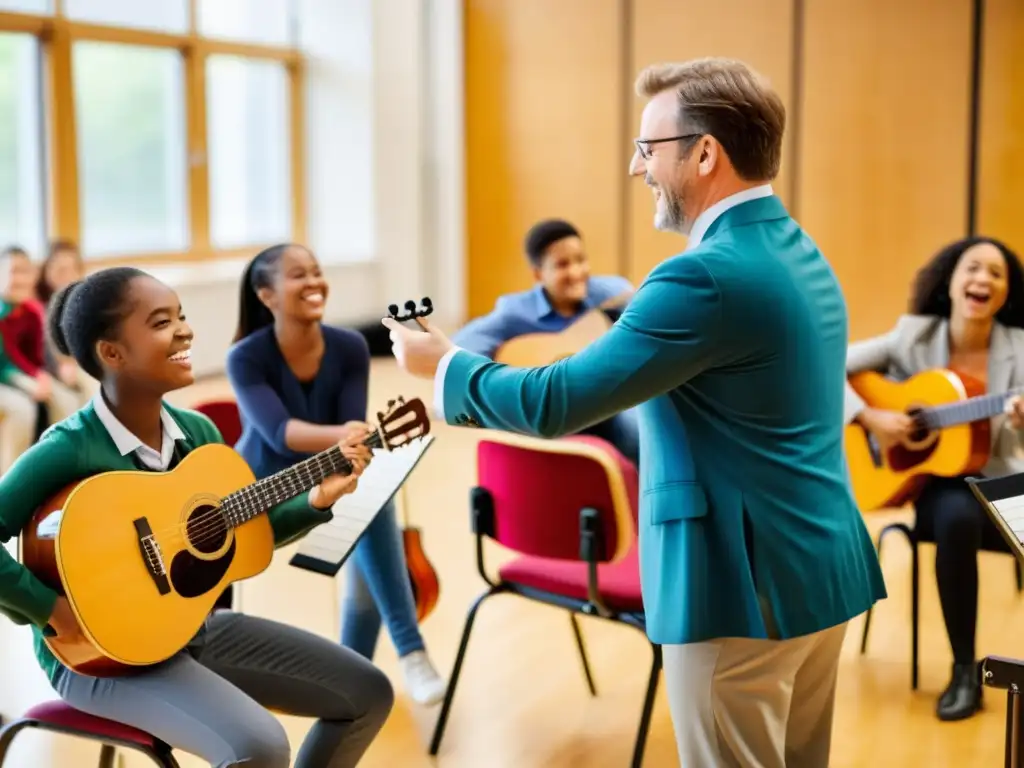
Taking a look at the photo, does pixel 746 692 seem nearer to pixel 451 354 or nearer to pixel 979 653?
pixel 451 354

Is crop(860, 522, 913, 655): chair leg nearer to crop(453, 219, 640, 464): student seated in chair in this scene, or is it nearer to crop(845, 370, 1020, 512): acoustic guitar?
crop(845, 370, 1020, 512): acoustic guitar

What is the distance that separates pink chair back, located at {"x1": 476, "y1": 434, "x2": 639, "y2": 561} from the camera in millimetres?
2795

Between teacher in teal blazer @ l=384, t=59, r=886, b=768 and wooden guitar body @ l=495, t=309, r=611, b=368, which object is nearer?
teacher in teal blazer @ l=384, t=59, r=886, b=768

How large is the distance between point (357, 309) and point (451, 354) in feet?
24.3

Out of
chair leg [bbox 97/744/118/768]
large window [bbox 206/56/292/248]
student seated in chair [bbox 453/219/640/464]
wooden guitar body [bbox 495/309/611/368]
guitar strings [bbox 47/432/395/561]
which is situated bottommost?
chair leg [bbox 97/744/118/768]

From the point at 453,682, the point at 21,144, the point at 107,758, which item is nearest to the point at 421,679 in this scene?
the point at 453,682

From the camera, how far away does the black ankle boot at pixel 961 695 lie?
10.5ft

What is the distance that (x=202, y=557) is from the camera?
215 cm

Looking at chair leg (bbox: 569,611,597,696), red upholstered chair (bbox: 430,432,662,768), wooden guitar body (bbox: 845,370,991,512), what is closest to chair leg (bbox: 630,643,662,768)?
red upholstered chair (bbox: 430,432,662,768)

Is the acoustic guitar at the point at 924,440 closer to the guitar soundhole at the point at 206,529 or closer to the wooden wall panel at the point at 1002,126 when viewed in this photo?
the guitar soundhole at the point at 206,529

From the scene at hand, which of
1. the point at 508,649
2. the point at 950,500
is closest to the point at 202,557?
the point at 508,649

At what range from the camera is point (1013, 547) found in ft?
6.34

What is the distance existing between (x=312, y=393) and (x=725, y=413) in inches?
65.7

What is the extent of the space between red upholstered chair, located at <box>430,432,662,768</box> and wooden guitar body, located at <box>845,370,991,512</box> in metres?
0.84
